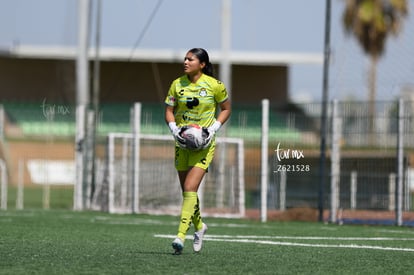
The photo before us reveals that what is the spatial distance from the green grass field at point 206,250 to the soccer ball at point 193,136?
1025 mm

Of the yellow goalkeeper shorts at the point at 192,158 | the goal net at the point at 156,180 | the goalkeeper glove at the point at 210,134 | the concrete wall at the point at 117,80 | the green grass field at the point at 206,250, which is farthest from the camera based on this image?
the concrete wall at the point at 117,80

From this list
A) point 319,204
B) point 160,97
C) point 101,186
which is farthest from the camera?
point 160,97

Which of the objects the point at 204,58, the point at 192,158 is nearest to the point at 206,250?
the point at 192,158

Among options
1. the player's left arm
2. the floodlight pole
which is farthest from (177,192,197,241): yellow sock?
the floodlight pole

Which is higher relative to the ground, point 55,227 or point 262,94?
point 262,94

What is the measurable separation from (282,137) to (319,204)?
1.52m

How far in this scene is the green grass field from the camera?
9.41 m

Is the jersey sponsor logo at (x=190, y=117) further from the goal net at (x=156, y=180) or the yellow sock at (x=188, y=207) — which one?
the goal net at (x=156, y=180)

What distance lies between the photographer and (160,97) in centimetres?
4616

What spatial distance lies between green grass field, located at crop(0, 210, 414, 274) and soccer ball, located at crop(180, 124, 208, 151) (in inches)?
40.3

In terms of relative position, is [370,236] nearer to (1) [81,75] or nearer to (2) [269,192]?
(2) [269,192]

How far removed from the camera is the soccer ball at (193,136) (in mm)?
11013

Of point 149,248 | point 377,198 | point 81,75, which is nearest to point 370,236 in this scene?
point 149,248

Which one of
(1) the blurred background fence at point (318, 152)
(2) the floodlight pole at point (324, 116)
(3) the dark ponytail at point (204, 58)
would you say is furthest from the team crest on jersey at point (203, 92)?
(2) the floodlight pole at point (324, 116)
